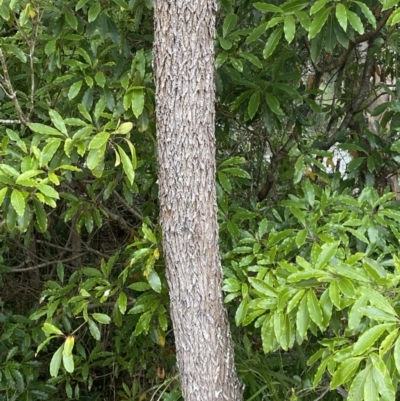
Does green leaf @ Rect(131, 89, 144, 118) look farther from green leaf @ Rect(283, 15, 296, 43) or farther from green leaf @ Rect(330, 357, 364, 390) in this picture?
green leaf @ Rect(330, 357, 364, 390)

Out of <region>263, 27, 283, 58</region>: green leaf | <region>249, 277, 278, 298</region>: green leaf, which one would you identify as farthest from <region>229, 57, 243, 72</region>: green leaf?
<region>249, 277, 278, 298</region>: green leaf

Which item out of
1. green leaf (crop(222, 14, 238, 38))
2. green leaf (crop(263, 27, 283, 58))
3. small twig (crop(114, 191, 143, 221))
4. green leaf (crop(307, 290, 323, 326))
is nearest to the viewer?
green leaf (crop(307, 290, 323, 326))

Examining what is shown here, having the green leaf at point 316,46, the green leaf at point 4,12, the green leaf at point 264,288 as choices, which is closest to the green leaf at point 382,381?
the green leaf at point 264,288

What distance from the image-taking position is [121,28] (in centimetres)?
212

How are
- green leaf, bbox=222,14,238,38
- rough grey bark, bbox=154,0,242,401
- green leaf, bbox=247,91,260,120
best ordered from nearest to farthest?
1. rough grey bark, bbox=154,0,242,401
2. green leaf, bbox=222,14,238,38
3. green leaf, bbox=247,91,260,120

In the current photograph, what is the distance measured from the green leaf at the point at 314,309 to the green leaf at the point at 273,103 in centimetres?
85

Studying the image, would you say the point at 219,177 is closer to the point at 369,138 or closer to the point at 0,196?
the point at 369,138

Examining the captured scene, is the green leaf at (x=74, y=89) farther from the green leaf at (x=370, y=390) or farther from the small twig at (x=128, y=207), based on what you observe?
the green leaf at (x=370, y=390)

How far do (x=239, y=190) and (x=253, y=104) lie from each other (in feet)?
1.94

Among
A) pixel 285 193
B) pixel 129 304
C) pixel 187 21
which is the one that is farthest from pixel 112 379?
pixel 187 21

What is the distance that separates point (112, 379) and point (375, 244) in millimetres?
1787

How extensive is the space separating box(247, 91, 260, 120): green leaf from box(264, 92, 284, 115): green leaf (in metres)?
0.03

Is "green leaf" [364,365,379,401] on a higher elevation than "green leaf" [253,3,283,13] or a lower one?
lower

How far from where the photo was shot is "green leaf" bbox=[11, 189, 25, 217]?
1.36 meters
